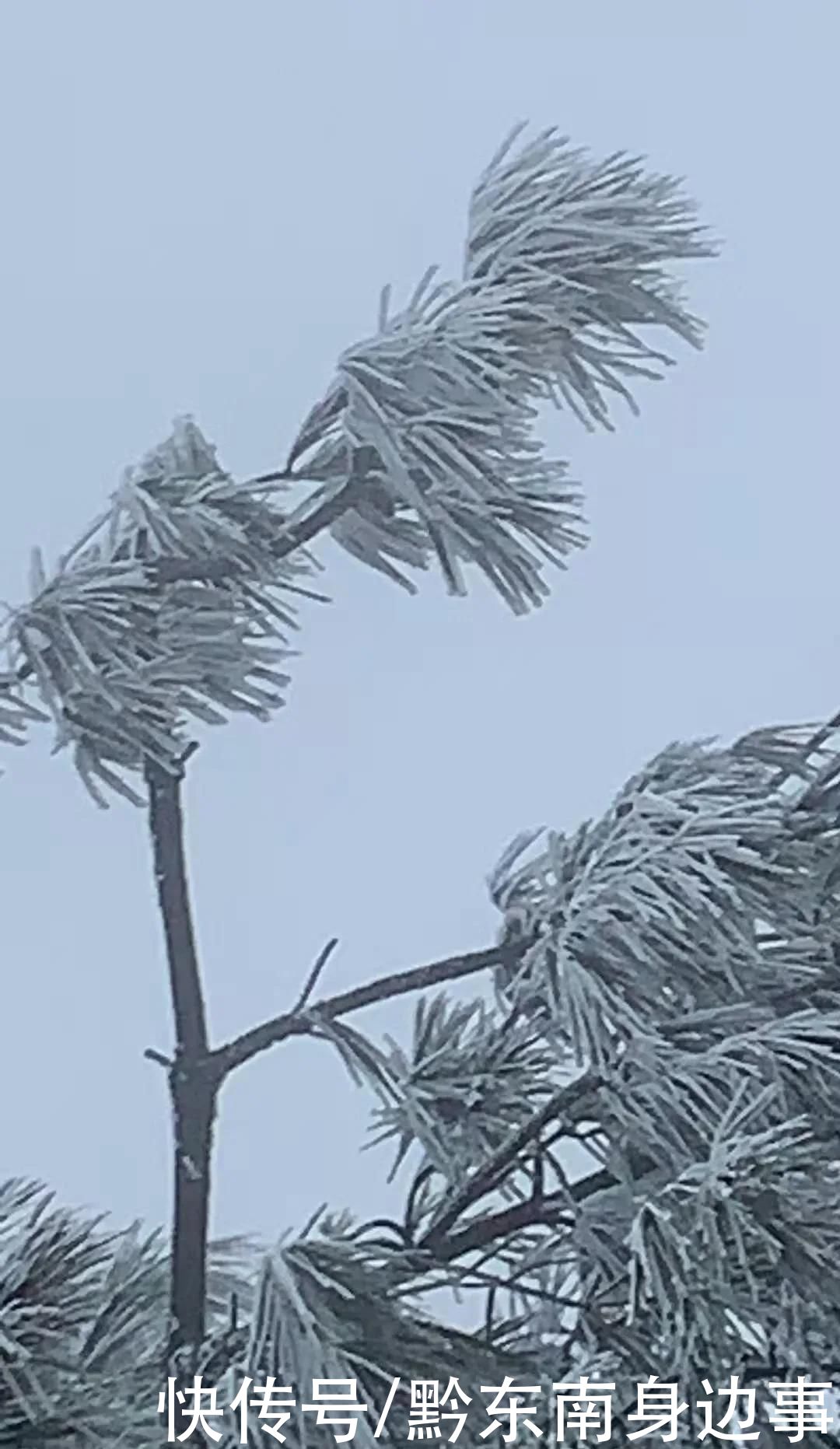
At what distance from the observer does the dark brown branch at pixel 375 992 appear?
712 millimetres

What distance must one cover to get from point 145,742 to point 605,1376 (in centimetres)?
23

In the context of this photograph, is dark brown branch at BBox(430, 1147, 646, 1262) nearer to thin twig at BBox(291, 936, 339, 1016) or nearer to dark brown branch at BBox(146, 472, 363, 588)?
thin twig at BBox(291, 936, 339, 1016)

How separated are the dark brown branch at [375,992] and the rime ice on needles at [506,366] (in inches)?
4.5

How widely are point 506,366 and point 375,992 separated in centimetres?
20

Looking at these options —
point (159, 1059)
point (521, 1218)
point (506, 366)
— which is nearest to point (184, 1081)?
point (159, 1059)

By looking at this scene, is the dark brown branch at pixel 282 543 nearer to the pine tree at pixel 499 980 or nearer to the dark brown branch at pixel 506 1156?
the pine tree at pixel 499 980

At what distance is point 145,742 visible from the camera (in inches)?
27.0

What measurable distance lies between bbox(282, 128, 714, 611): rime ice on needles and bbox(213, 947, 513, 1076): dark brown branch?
0.11m

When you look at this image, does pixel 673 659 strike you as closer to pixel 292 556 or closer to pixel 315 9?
pixel 315 9

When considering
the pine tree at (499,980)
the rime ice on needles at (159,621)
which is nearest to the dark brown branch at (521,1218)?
the pine tree at (499,980)

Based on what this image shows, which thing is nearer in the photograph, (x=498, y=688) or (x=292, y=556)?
(x=292, y=556)

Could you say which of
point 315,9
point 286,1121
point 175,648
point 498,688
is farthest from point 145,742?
point 315,9

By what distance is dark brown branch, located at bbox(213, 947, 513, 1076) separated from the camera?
71 centimetres

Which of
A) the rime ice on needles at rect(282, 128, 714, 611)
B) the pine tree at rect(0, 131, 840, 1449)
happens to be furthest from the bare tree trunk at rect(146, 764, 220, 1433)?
the rime ice on needles at rect(282, 128, 714, 611)
